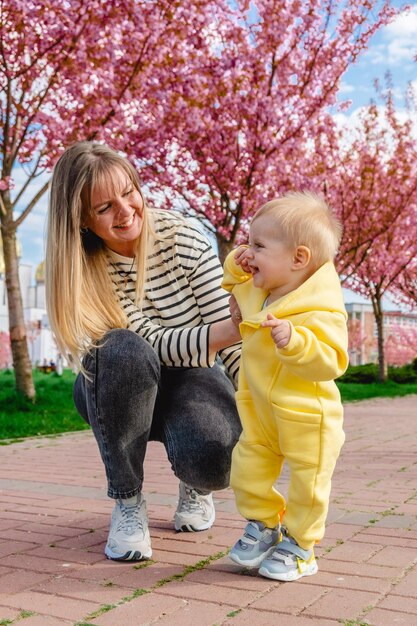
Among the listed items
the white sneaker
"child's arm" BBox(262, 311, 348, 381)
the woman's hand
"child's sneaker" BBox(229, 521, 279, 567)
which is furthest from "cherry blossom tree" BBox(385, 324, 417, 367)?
"child's arm" BBox(262, 311, 348, 381)

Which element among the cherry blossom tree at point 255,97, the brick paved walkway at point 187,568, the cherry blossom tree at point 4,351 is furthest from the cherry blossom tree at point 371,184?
the cherry blossom tree at point 4,351

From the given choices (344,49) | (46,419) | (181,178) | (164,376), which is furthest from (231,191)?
(164,376)

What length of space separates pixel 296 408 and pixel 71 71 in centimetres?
864

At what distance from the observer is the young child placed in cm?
233

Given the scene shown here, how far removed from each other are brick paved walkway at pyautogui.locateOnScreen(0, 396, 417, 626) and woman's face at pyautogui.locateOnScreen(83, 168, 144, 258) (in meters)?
1.24

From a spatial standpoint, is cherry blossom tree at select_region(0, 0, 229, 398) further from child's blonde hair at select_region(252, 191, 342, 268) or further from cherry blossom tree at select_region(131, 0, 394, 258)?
child's blonde hair at select_region(252, 191, 342, 268)

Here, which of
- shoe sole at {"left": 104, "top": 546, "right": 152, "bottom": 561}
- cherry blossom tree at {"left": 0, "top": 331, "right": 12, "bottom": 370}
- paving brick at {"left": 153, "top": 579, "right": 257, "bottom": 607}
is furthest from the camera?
cherry blossom tree at {"left": 0, "top": 331, "right": 12, "bottom": 370}

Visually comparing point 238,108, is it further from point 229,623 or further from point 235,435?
point 229,623

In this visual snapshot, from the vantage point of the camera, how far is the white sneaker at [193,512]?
312cm

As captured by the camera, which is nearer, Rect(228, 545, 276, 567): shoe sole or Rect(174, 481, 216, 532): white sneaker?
Rect(228, 545, 276, 567): shoe sole

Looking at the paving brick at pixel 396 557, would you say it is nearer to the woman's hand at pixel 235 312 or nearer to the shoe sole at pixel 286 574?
the shoe sole at pixel 286 574

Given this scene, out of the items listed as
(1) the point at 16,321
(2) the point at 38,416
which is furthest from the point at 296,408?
(1) the point at 16,321

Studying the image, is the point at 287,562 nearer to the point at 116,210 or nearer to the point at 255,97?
the point at 116,210

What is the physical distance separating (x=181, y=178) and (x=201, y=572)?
10.9 metres
